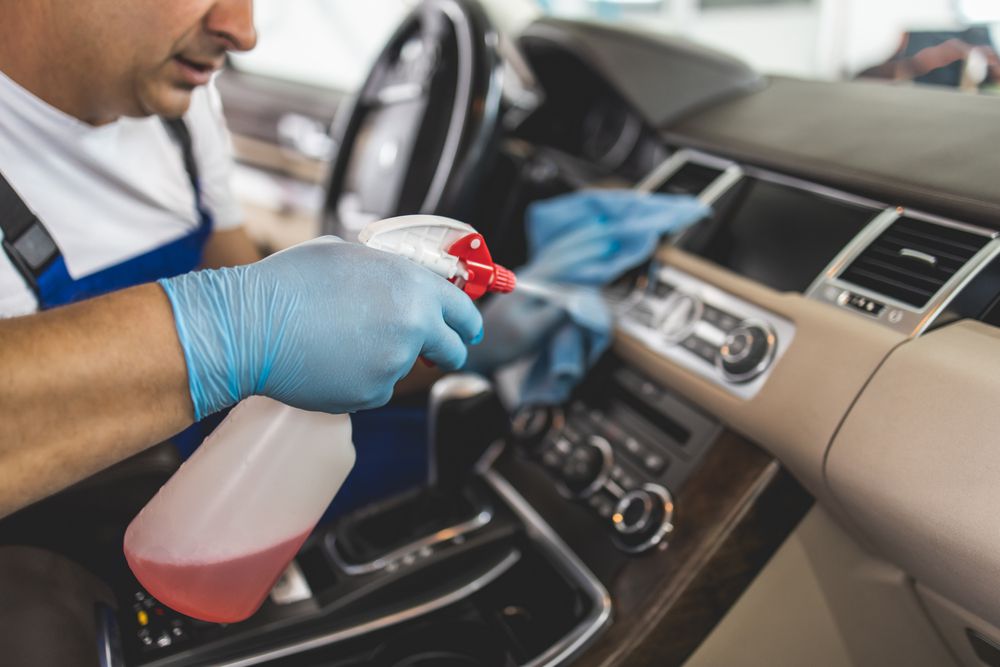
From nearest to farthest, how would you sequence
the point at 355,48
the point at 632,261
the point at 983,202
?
the point at 983,202, the point at 632,261, the point at 355,48

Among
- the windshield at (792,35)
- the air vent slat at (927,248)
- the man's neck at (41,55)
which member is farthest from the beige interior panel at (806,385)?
the windshield at (792,35)

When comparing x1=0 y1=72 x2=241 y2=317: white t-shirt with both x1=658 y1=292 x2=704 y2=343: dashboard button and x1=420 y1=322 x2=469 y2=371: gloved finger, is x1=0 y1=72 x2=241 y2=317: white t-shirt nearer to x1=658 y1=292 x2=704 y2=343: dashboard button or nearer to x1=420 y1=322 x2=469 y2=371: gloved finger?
x1=420 y1=322 x2=469 y2=371: gloved finger

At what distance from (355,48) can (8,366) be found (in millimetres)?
2921

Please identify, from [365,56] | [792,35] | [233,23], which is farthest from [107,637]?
[792,35]

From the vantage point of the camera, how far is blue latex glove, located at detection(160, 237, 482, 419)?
46 cm

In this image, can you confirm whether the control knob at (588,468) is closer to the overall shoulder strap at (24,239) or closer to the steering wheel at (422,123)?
the steering wheel at (422,123)

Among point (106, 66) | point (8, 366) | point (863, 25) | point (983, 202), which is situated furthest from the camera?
point (863, 25)

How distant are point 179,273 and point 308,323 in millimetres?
186

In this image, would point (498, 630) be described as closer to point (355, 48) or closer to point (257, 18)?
point (257, 18)

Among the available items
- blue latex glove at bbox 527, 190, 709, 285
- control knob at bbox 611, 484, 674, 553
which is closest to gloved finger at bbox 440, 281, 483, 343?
control knob at bbox 611, 484, 674, 553

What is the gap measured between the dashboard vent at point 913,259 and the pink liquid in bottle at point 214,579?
0.67 m

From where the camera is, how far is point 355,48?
304 centimetres

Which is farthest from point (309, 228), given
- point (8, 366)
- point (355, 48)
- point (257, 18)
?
point (8, 366)

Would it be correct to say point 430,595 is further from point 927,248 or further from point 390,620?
point 927,248
